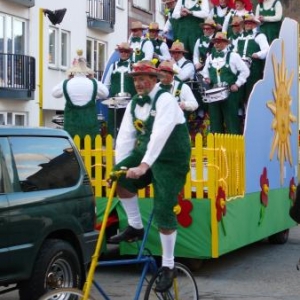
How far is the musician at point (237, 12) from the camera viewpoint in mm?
14875

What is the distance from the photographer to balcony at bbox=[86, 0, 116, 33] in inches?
1323

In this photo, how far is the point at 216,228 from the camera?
10.0 metres

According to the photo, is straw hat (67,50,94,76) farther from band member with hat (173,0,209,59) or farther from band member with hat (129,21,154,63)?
band member with hat (173,0,209,59)

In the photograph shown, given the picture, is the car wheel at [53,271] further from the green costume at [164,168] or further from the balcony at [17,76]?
the balcony at [17,76]

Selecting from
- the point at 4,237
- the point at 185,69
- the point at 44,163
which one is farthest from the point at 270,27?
the point at 4,237

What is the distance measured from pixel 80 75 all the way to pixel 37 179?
4.88m

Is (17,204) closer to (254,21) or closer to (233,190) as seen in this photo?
(233,190)

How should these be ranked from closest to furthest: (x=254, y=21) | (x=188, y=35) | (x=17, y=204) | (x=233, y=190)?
1. (x=17, y=204)
2. (x=233, y=190)
3. (x=254, y=21)
4. (x=188, y=35)

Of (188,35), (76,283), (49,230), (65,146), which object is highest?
(188,35)

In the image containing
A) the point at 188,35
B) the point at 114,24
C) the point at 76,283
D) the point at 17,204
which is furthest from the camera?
the point at 114,24

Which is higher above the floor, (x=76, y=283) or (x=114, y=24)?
(x=114, y=24)

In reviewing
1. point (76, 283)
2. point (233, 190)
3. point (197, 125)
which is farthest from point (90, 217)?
point (197, 125)

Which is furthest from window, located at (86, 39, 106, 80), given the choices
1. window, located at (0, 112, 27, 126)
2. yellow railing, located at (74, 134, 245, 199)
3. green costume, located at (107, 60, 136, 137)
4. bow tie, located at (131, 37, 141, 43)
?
yellow railing, located at (74, 134, 245, 199)

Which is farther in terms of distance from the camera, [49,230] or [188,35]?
[188,35]
